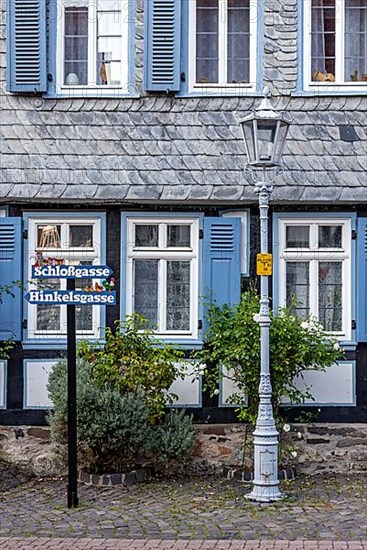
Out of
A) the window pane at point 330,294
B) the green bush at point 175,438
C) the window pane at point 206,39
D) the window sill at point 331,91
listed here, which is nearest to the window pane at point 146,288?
the green bush at point 175,438

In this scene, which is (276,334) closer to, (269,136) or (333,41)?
(269,136)

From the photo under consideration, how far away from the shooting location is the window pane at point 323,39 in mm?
12586

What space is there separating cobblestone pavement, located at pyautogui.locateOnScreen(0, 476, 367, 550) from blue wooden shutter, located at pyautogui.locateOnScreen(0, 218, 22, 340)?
189cm

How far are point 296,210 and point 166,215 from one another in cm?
151

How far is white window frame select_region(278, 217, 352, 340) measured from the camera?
40.8 ft

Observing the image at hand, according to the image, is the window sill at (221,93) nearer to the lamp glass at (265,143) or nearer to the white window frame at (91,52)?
the white window frame at (91,52)

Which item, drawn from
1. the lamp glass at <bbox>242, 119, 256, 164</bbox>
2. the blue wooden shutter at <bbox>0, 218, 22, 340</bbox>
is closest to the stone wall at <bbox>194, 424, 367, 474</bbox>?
the blue wooden shutter at <bbox>0, 218, 22, 340</bbox>

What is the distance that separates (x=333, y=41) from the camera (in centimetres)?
1264

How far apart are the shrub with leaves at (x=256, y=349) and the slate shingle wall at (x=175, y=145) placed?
4.62ft

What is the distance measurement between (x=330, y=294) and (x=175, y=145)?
2503 millimetres

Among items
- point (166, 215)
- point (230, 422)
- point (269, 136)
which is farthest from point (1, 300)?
point (269, 136)

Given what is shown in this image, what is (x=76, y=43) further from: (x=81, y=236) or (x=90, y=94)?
(x=81, y=236)

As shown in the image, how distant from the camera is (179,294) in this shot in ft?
41.3

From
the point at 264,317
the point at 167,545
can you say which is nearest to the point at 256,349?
the point at 264,317
